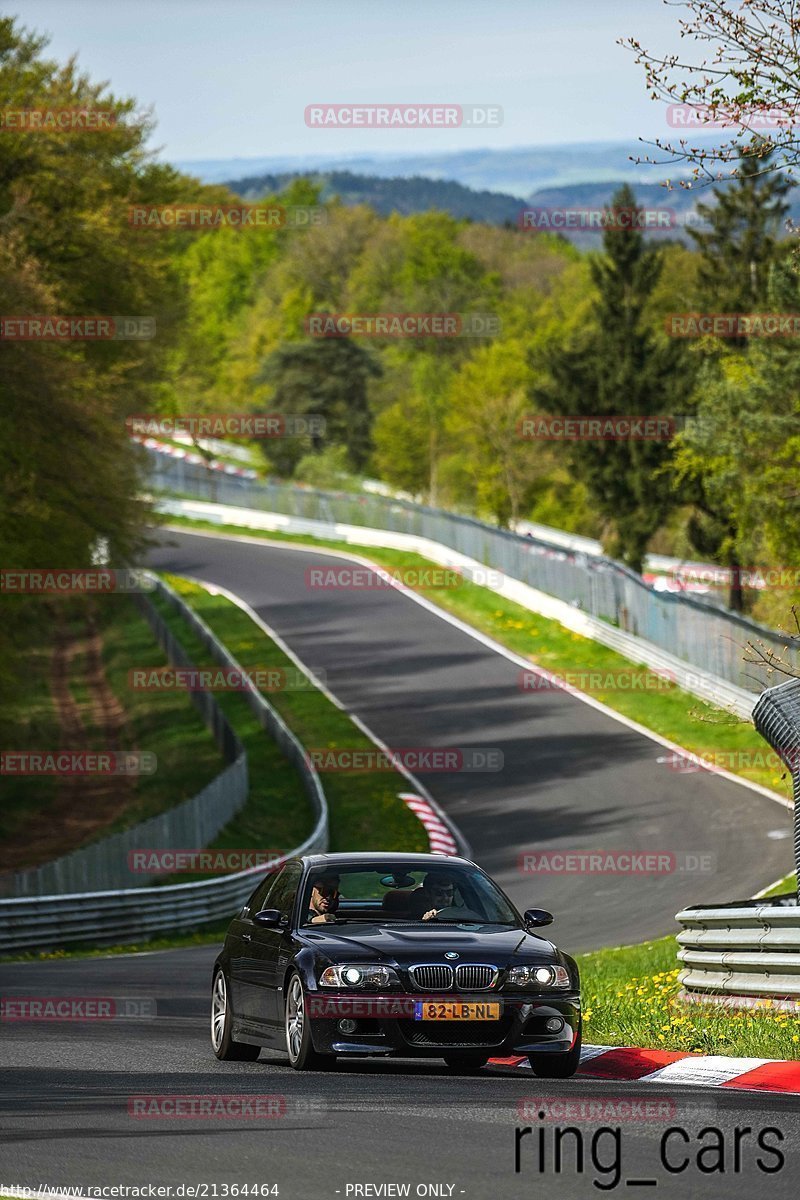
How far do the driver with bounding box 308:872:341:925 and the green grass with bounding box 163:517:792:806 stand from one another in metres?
18.7

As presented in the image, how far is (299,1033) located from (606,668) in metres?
39.1

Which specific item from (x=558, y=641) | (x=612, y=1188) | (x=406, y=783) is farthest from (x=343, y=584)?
(x=612, y=1188)

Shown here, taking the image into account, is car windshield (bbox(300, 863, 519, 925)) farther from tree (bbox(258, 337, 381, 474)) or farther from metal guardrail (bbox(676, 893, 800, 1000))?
tree (bbox(258, 337, 381, 474))

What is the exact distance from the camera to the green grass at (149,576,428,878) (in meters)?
35.0

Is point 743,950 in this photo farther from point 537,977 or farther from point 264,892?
point 264,892

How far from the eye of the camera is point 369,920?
11.8 meters

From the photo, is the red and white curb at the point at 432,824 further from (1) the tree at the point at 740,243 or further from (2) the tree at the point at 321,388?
(2) the tree at the point at 321,388

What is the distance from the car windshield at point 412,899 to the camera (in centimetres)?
1179

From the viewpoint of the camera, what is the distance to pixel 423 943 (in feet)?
36.2

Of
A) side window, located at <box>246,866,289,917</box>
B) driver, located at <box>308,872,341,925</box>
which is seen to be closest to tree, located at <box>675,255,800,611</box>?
side window, located at <box>246,866,289,917</box>

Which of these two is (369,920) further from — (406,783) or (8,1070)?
(406,783)

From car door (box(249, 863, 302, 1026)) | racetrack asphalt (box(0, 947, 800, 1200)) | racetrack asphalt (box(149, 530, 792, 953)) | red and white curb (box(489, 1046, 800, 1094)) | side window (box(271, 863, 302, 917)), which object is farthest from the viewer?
racetrack asphalt (box(149, 530, 792, 953))

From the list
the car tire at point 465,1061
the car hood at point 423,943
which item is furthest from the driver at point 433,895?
the car tire at point 465,1061

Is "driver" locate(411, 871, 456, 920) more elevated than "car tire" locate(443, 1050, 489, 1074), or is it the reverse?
"driver" locate(411, 871, 456, 920)
